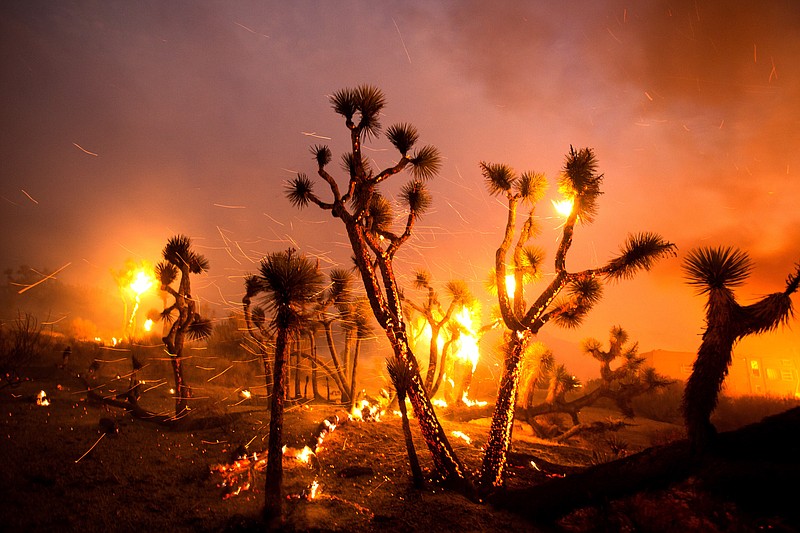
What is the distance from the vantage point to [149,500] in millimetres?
5707

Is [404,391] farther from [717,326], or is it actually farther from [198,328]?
[198,328]

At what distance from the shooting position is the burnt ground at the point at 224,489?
434 centimetres

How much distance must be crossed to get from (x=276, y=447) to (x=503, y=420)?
14.0ft

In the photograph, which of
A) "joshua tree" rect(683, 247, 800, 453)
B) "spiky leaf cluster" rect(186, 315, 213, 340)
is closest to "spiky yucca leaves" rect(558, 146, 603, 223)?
"joshua tree" rect(683, 247, 800, 453)

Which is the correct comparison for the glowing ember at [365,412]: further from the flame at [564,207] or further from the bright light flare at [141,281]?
the bright light flare at [141,281]

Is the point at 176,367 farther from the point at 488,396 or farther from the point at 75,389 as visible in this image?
the point at 488,396

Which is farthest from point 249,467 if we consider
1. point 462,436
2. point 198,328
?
point 462,436

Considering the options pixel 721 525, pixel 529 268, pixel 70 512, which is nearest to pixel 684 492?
pixel 721 525

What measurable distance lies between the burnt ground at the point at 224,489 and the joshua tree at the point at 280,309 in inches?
32.5

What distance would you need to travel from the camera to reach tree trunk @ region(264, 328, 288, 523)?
501cm

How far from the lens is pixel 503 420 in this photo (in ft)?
21.6

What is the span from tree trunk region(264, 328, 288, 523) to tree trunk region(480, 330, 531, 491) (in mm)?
3679

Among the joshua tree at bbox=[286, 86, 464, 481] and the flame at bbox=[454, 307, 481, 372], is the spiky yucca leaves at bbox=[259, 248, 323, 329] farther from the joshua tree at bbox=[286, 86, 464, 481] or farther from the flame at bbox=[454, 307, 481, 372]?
the flame at bbox=[454, 307, 481, 372]

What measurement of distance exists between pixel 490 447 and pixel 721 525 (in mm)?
3572
